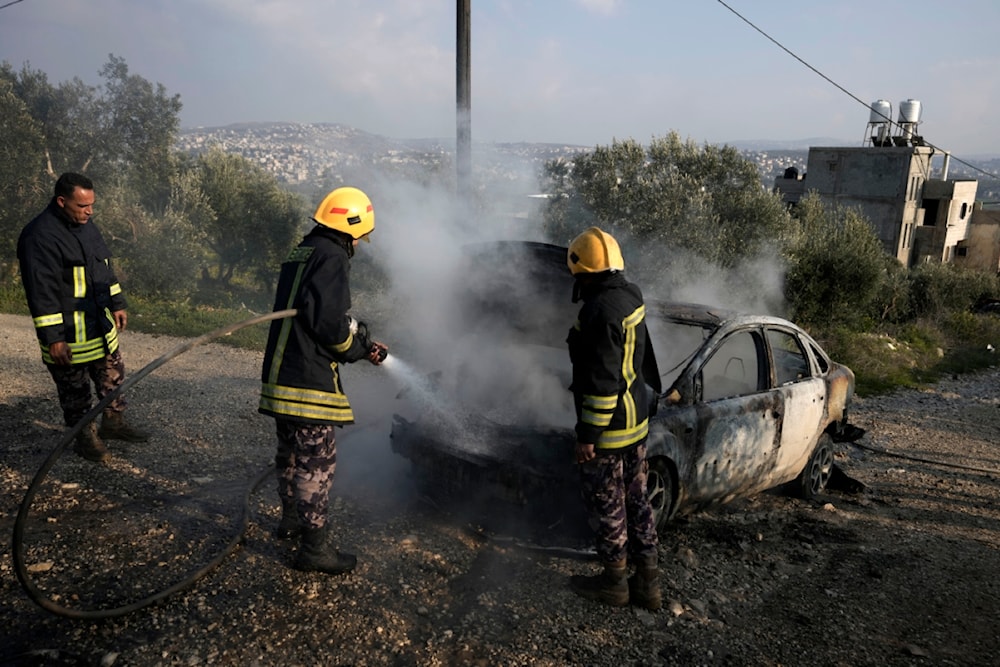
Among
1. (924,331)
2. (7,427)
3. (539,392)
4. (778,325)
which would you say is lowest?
(924,331)

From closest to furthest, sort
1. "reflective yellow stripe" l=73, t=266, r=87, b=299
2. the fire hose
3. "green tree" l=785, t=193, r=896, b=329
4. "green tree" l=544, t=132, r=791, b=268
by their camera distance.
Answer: the fire hose < "reflective yellow stripe" l=73, t=266, r=87, b=299 < "green tree" l=544, t=132, r=791, b=268 < "green tree" l=785, t=193, r=896, b=329

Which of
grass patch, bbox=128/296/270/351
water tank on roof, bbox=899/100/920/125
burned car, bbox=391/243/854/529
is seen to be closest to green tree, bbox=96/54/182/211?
grass patch, bbox=128/296/270/351

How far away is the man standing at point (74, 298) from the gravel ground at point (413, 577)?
59cm

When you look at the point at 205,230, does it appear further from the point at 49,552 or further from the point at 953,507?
the point at 953,507

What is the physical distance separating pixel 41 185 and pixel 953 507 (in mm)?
20736

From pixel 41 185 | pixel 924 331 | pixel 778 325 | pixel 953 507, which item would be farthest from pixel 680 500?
pixel 41 185

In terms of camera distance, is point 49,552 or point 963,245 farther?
point 963,245

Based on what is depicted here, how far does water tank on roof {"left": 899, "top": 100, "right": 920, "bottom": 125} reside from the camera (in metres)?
39.0

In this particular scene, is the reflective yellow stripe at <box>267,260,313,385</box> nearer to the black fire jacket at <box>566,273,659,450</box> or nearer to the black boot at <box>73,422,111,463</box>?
the black fire jacket at <box>566,273,659,450</box>

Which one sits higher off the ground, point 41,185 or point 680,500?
point 41,185

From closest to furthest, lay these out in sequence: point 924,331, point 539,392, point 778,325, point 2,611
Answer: point 2,611 → point 539,392 → point 778,325 → point 924,331

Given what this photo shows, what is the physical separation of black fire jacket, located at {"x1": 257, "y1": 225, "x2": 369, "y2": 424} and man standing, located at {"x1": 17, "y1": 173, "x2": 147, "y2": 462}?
6.37 ft

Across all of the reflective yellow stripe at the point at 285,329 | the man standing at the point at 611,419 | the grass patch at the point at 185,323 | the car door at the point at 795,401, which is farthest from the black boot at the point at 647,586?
the grass patch at the point at 185,323

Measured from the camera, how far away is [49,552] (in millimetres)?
3662
